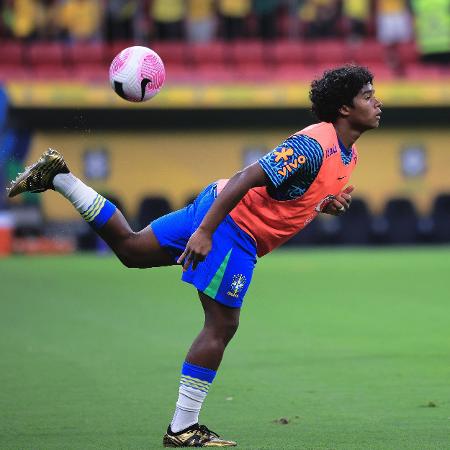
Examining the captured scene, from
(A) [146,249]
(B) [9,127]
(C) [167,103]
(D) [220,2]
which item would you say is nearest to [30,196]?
(B) [9,127]

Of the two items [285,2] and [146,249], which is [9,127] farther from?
[146,249]

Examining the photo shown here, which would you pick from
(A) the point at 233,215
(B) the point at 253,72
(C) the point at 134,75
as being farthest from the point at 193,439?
(B) the point at 253,72

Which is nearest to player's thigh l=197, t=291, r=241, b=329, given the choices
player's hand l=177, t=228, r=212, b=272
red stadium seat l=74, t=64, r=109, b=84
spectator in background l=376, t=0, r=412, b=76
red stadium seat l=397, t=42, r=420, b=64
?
player's hand l=177, t=228, r=212, b=272

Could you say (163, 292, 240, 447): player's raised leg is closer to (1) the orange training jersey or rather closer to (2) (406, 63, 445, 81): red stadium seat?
(1) the orange training jersey

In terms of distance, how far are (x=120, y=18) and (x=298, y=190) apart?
23171 mm

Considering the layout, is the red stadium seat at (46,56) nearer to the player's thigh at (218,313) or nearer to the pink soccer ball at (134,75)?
the pink soccer ball at (134,75)

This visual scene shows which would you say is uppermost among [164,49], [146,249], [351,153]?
[164,49]

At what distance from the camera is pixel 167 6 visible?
91.1 feet

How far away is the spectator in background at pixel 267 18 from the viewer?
29.4 metres

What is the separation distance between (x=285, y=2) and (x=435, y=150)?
17.6 feet

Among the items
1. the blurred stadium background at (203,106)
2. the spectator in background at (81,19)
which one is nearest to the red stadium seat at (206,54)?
the blurred stadium background at (203,106)

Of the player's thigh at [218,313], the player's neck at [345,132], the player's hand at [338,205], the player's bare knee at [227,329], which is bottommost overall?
the player's bare knee at [227,329]

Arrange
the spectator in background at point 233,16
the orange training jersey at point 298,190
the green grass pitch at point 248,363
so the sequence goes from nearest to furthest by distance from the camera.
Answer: the orange training jersey at point 298,190 → the green grass pitch at point 248,363 → the spectator in background at point 233,16

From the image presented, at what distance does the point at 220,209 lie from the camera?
5.84 metres
